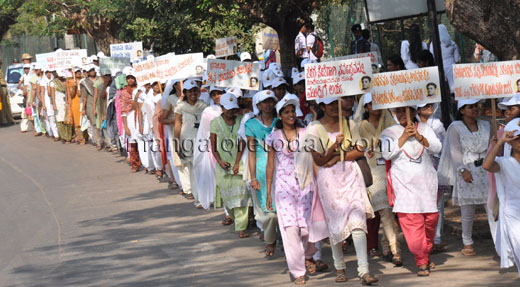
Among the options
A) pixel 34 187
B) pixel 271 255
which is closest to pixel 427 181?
pixel 271 255

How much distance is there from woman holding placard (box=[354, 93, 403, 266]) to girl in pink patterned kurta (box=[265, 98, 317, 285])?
60 centimetres

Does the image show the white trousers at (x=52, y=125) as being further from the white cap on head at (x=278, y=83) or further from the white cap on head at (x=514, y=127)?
the white cap on head at (x=514, y=127)

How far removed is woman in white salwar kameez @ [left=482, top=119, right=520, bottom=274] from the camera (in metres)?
7.40

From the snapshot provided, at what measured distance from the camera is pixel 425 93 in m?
8.38

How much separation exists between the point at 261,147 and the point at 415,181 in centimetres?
173

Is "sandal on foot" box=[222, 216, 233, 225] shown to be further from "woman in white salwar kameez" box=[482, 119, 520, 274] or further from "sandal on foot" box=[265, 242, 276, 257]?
"woman in white salwar kameez" box=[482, 119, 520, 274]

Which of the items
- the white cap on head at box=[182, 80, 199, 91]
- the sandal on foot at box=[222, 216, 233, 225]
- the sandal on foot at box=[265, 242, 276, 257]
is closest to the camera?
the sandal on foot at box=[265, 242, 276, 257]

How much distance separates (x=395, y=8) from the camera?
1145cm

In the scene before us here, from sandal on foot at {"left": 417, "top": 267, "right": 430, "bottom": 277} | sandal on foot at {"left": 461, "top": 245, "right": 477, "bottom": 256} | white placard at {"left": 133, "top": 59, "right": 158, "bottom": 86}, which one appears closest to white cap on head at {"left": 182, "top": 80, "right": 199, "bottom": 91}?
white placard at {"left": 133, "top": 59, "right": 158, "bottom": 86}

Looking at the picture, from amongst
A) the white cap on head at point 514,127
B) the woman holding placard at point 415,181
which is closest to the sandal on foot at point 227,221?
the woman holding placard at point 415,181

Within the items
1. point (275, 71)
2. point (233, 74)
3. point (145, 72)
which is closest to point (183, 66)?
point (145, 72)

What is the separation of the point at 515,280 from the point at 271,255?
8.77ft

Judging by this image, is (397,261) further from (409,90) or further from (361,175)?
(409,90)

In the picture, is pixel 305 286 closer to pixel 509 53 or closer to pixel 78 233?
pixel 509 53
